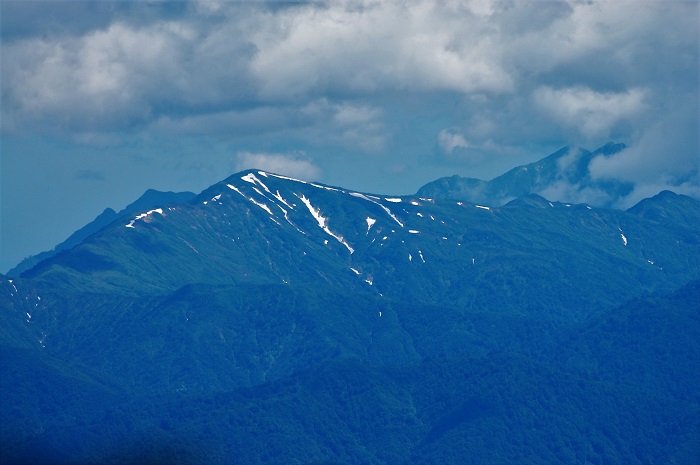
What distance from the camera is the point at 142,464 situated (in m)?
158

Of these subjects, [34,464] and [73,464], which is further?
[73,464]

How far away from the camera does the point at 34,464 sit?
150750 mm

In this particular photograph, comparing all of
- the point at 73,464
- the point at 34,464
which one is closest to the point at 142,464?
the point at 34,464

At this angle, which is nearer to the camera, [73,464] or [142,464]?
[142,464]

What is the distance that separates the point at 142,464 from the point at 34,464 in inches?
493

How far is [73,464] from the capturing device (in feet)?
636

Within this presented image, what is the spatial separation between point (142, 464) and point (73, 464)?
39.2m

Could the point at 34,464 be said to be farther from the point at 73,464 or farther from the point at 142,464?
the point at 73,464

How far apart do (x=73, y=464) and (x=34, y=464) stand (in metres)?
44.0
